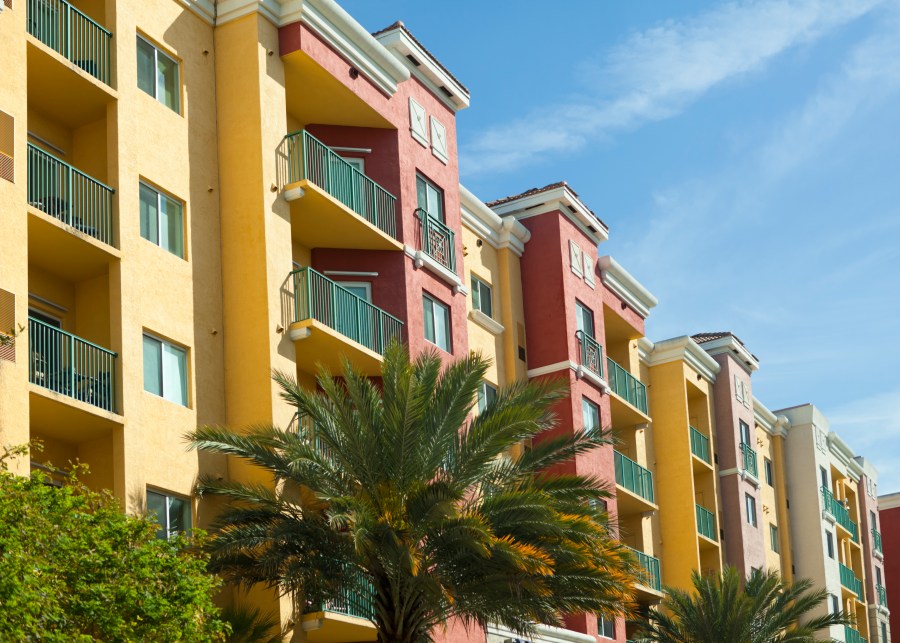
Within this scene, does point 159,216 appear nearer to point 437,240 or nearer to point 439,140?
point 437,240

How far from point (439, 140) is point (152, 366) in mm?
13071

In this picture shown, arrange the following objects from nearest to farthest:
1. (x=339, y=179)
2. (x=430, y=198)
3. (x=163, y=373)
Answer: (x=163, y=373)
(x=339, y=179)
(x=430, y=198)

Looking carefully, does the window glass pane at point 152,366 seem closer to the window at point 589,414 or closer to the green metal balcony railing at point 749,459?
the window at point 589,414

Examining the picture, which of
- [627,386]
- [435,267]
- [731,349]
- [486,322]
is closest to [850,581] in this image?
[731,349]

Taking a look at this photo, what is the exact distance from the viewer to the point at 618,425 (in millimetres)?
50688

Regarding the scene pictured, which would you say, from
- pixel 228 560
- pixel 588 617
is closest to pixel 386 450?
pixel 228 560

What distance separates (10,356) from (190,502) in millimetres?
5577

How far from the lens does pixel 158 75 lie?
97.5 ft

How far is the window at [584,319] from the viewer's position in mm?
45531

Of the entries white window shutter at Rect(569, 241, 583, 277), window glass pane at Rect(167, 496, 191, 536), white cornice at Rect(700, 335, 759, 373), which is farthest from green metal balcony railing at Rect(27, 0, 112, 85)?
white cornice at Rect(700, 335, 759, 373)

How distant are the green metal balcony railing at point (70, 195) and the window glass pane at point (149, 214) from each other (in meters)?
1.15

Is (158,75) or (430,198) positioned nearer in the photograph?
(158,75)

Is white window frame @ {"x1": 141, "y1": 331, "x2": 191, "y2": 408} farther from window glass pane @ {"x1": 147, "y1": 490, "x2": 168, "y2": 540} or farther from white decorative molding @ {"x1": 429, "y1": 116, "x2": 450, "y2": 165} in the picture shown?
white decorative molding @ {"x1": 429, "y1": 116, "x2": 450, "y2": 165}

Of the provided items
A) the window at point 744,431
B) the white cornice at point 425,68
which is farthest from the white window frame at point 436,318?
the window at point 744,431
